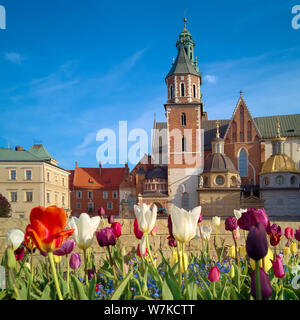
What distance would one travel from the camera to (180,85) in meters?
41.6

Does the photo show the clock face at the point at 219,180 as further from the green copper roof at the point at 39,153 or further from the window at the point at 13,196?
the window at the point at 13,196

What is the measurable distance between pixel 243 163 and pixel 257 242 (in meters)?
41.5

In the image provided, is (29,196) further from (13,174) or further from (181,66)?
(181,66)

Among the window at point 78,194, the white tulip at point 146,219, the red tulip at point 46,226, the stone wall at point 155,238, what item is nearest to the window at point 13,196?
the window at point 78,194

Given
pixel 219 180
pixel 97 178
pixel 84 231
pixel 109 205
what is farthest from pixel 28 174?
pixel 84 231

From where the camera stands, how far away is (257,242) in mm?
1456

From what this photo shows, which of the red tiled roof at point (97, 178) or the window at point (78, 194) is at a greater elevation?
the red tiled roof at point (97, 178)

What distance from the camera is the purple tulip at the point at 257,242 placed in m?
1.45

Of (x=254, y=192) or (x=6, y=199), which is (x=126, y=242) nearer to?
(x=6, y=199)

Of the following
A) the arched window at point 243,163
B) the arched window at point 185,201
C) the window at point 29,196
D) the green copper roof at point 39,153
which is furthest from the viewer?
the arched window at point 243,163

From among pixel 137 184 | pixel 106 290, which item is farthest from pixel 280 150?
pixel 106 290

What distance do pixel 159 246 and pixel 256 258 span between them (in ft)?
16.1

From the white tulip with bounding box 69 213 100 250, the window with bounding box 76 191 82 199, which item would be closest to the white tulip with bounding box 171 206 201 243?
the white tulip with bounding box 69 213 100 250

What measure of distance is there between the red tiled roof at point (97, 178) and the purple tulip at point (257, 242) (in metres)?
48.5
